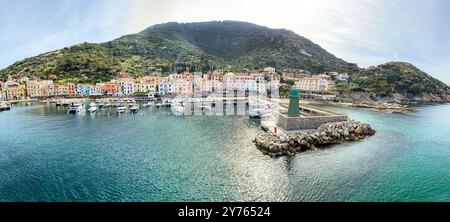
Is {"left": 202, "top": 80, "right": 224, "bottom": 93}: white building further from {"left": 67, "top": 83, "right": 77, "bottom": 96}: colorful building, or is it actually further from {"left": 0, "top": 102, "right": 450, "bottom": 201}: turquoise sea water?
{"left": 0, "top": 102, "right": 450, "bottom": 201}: turquoise sea water

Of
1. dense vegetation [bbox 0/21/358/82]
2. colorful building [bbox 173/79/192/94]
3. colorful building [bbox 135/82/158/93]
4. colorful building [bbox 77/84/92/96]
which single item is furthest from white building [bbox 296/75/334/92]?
colorful building [bbox 77/84/92/96]

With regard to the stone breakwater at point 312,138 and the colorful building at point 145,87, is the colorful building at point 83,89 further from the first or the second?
the stone breakwater at point 312,138

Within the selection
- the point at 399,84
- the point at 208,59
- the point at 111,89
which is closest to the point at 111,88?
the point at 111,89

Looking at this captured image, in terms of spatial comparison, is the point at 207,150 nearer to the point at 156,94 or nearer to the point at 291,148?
the point at 291,148

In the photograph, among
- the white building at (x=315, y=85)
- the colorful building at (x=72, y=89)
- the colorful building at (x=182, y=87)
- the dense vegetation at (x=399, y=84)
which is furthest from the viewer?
the white building at (x=315, y=85)

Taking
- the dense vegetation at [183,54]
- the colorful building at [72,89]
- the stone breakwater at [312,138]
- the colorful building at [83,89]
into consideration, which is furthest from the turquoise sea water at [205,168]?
the dense vegetation at [183,54]

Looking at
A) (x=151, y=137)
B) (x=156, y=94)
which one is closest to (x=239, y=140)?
(x=151, y=137)
